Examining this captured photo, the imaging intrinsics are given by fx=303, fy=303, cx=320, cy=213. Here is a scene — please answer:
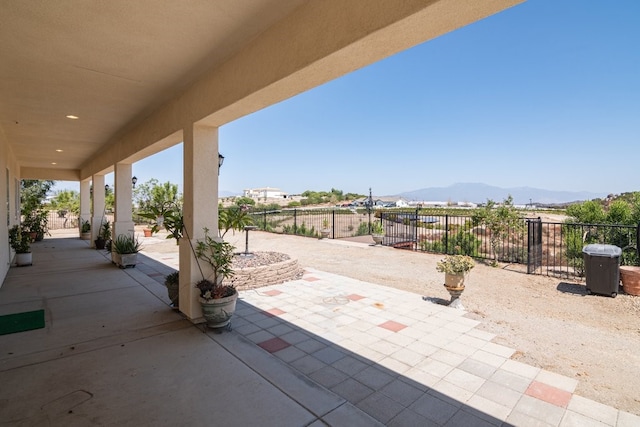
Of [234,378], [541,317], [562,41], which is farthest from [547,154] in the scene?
[234,378]

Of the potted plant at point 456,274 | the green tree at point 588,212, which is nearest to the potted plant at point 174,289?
the potted plant at point 456,274

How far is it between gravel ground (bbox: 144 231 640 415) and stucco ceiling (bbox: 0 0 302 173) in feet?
12.6

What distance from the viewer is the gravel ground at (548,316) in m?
2.71

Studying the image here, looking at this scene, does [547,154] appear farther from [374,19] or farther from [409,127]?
[374,19]

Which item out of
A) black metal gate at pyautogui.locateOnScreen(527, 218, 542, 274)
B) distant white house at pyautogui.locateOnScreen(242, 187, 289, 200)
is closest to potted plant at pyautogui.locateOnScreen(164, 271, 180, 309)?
black metal gate at pyautogui.locateOnScreen(527, 218, 542, 274)

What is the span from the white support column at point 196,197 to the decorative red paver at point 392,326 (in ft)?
7.60

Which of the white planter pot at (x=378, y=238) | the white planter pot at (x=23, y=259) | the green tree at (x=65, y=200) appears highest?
the green tree at (x=65, y=200)

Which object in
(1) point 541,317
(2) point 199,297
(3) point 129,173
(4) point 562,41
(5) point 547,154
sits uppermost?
(5) point 547,154

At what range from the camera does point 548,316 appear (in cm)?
418

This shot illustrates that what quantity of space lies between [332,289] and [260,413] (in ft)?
10.6

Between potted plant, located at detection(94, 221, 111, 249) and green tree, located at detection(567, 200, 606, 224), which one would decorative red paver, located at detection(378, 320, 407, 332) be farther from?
potted plant, located at detection(94, 221, 111, 249)

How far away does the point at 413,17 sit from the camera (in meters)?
1.50

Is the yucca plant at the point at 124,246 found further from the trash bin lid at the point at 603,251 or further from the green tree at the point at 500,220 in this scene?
the trash bin lid at the point at 603,251

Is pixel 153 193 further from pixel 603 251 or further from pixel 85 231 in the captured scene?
pixel 603 251
